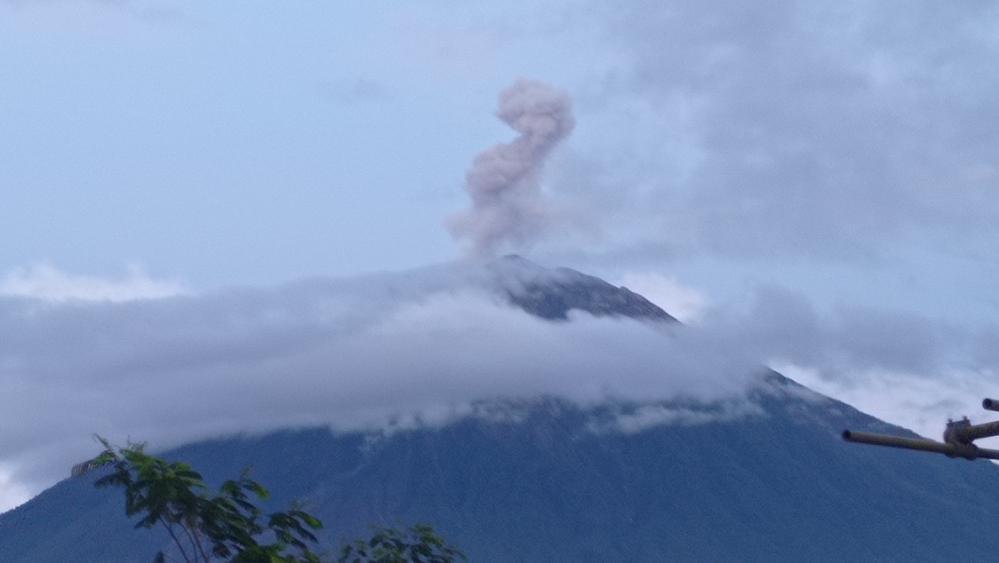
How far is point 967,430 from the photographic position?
1720 cm

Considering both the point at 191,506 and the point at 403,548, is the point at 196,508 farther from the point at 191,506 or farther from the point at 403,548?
the point at 403,548

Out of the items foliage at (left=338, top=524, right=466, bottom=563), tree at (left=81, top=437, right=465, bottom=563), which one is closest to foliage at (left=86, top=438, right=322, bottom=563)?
tree at (left=81, top=437, right=465, bottom=563)

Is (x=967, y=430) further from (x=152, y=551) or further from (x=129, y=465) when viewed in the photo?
(x=152, y=551)

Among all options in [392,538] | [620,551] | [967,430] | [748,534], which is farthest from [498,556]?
[967,430]

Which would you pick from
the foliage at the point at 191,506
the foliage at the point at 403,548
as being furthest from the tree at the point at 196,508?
the foliage at the point at 403,548

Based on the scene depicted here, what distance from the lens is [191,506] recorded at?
24062 millimetres

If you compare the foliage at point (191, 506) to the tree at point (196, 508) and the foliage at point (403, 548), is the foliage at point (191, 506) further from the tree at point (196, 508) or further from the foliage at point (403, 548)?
the foliage at point (403, 548)

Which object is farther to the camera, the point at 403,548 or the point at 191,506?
the point at 403,548

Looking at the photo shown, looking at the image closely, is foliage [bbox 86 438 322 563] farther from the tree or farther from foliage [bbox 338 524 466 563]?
foliage [bbox 338 524 466 563]

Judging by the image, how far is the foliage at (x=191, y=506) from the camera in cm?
2380

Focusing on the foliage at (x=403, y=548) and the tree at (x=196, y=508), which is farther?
the foliage at (x=403, y=548)

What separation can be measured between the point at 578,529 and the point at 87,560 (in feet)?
174

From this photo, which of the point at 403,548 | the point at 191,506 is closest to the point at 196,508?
the point at 191,506

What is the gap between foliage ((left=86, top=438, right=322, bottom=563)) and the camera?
78.1 ft
